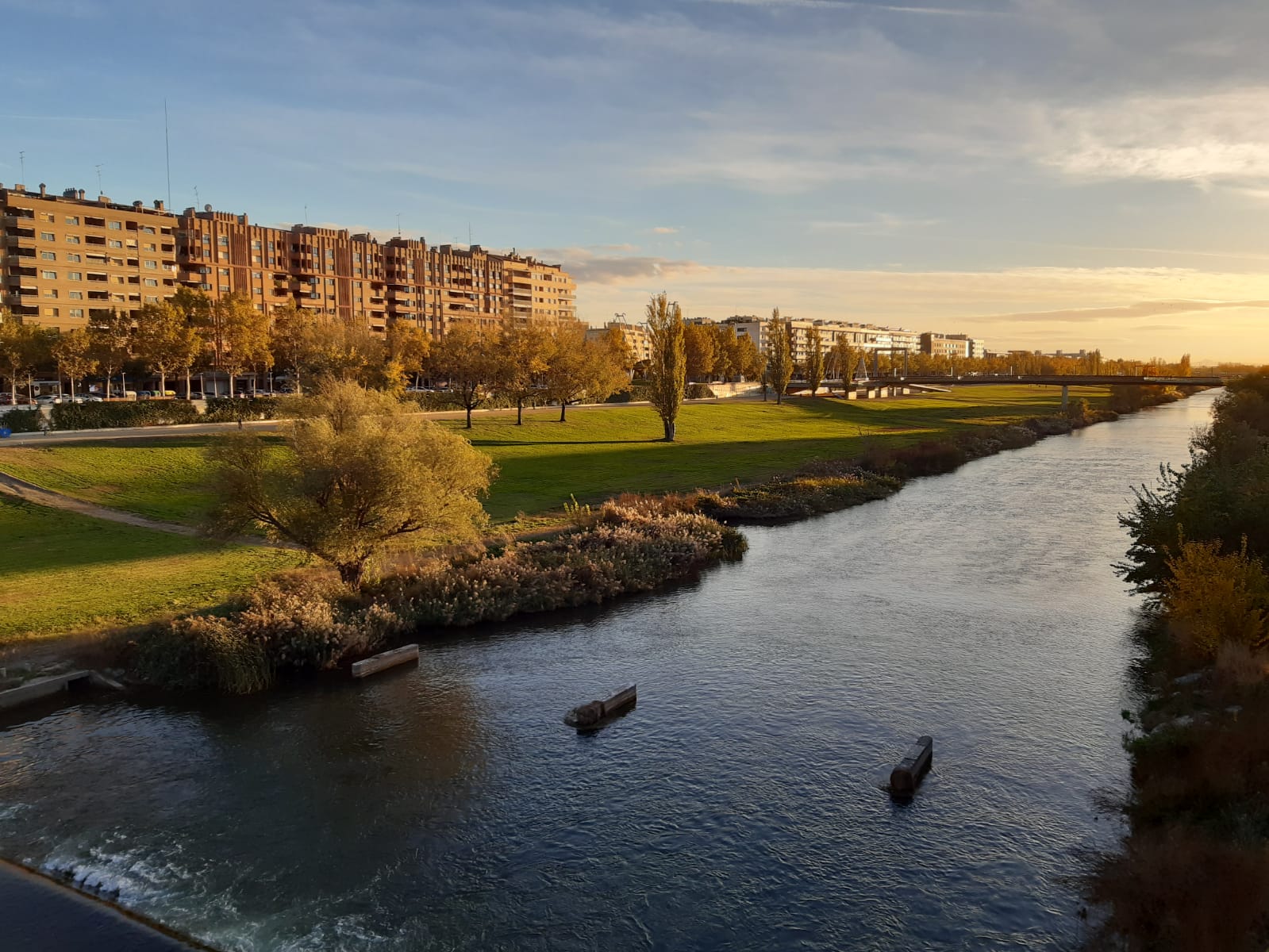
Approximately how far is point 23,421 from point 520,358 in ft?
124

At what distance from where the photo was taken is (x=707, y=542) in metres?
42.6

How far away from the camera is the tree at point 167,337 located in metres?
84.2

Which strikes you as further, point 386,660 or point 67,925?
point 386,660

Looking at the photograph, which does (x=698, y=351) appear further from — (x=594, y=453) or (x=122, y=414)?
(x=122, y=414)

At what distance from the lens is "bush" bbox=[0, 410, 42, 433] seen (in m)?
58.2

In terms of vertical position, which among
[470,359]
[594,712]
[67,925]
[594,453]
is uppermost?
[470,359]

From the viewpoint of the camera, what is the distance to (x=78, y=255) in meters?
138

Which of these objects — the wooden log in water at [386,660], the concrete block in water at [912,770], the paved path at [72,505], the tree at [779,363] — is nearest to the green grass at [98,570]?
the paved path at [72,505]

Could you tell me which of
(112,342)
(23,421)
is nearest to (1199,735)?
(23,421)

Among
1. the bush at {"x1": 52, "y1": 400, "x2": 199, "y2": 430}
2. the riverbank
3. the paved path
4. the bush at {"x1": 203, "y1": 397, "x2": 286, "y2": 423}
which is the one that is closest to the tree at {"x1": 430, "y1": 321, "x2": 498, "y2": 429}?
the bush at {"x1": 203, "y1": 397, "x2": 286, "y2": 423}

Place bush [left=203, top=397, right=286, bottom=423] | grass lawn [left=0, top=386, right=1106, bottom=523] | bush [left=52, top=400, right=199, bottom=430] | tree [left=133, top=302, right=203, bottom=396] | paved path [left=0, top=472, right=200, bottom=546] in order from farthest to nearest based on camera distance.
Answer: tree [left=133, top=302, right=203, bottom=396], bush [left=203, top=397, right=286, bottom=423], bush [left=52, top=400, right=199, bottom=430], grass lawn [left=0, top=386, right=1106, bottom=523], paved path [left=0, top=472, right=200, bottom=546]

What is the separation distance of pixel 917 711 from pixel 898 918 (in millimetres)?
8935

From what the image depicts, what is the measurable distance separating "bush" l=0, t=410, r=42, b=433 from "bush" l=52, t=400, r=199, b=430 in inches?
57.8

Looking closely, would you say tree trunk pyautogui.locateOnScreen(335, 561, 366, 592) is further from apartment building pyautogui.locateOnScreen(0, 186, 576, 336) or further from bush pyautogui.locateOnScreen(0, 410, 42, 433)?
apartment building pyautogui.locateOnScreen(0, 186, 576, 336)
